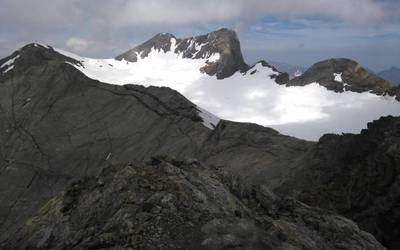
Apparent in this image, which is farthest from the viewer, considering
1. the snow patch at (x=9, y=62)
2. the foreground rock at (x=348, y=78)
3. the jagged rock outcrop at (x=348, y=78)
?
the jagged rock outcrop at (x=348, y=78)

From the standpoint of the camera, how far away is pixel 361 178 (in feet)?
135

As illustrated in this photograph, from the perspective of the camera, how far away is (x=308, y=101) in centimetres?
17488

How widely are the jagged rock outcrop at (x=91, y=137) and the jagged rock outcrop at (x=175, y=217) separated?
93.3ft

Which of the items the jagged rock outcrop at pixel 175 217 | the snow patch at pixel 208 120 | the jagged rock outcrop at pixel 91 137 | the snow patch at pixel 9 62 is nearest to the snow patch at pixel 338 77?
the snow patch at pixel 9 62

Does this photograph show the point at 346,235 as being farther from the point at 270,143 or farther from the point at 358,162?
the point at 270,143

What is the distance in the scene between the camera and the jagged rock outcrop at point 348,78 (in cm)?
15850

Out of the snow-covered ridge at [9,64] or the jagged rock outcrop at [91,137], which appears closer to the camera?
the jagged rock outcrop at [91,137]

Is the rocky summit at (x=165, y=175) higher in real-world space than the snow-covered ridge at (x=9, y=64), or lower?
lower

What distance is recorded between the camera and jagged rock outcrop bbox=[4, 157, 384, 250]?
46.2ft

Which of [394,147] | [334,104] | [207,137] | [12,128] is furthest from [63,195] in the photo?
[334,104]

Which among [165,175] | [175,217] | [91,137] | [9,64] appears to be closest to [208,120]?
[91,137]

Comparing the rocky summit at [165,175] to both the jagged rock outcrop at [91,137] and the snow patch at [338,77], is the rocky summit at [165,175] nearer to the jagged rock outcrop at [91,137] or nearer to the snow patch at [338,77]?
the jagged rock outcrop at [91,137]

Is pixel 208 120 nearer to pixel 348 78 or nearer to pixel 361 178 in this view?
pixel 361 178

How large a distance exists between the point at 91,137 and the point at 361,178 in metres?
41.6
